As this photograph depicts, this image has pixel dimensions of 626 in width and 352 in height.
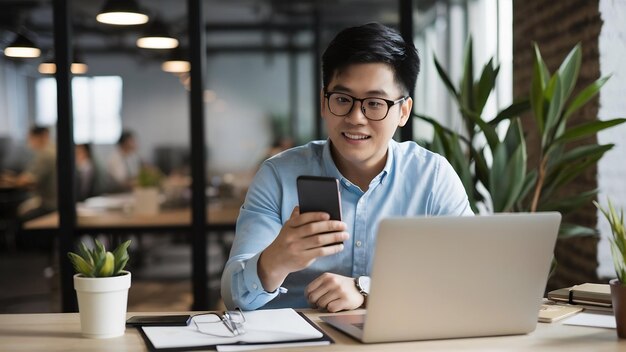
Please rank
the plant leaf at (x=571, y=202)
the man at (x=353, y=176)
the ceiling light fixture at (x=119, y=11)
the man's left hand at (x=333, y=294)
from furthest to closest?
the ceiling light fixture at (x=119, y=11), the plant leaf at (x=571, y=202), the man at (x=353, y=176), the man's left hand at (x=333, y=294)

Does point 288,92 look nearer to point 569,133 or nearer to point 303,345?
point 569,133

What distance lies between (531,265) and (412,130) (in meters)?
2.53

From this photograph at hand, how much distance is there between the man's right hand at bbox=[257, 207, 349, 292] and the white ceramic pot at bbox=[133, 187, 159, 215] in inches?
129

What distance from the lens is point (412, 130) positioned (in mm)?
4082

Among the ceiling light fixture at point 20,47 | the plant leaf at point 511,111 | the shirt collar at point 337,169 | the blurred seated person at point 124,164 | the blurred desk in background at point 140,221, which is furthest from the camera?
the blurred seated person at point 124,164

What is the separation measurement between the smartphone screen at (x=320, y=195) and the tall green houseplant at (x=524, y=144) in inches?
67.3

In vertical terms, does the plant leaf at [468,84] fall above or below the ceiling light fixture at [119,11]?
below

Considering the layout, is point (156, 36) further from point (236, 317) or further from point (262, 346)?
point (262, 346)

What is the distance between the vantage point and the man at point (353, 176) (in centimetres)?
198

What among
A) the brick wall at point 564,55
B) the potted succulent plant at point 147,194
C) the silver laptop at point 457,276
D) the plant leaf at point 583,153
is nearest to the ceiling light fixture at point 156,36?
the potted succulent plant at point 147,194

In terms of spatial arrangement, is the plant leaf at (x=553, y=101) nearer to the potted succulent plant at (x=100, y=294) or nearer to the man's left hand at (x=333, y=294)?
the man's left hand at (x=333, y=294)

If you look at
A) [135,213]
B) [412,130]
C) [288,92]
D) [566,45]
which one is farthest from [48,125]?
[566,45]

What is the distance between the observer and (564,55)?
3.70 meters

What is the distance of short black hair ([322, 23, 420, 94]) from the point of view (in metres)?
2.10
